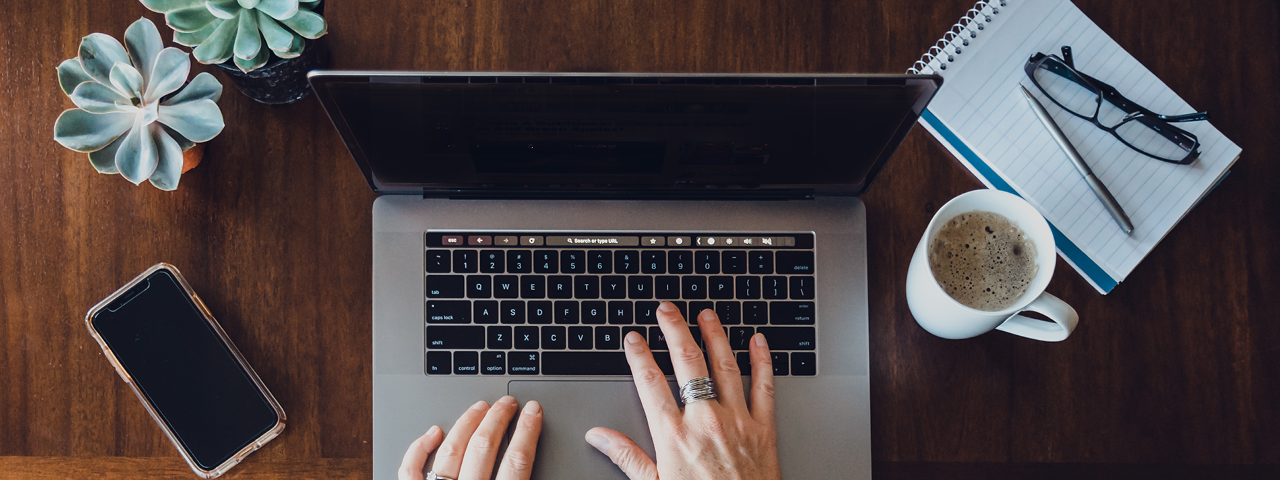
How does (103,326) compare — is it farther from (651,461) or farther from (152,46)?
(651,461)

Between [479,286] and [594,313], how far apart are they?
0.41 feet

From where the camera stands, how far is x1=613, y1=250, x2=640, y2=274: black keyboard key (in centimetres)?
77

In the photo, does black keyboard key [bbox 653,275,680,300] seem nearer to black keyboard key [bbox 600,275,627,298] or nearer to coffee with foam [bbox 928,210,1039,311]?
black keyboard key [bbox 600,275,627,298]

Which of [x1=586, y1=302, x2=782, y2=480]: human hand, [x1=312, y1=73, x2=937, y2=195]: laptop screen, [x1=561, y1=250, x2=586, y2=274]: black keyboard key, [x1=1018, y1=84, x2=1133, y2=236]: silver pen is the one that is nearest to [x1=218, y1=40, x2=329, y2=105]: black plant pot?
[x1=312, y1=73, x2=937, y2=195]: laptop screen

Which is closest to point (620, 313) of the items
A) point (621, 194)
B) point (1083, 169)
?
point (621, 194)

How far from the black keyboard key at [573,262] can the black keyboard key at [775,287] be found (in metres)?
0.20

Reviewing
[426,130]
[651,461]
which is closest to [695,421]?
[651,461]

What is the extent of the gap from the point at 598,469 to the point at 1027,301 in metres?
0.44

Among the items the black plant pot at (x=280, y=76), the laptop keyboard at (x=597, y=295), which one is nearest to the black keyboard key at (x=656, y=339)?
the laptop keyboard at (x=597, y=295)

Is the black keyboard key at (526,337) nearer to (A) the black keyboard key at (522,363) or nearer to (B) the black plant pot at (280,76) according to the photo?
(A) the black keyboard key at (522,363)

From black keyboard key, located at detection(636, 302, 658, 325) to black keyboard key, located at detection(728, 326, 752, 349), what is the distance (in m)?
0.08

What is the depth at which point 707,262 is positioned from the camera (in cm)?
77

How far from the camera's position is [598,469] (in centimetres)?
75

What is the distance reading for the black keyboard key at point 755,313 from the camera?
0.77 meters
